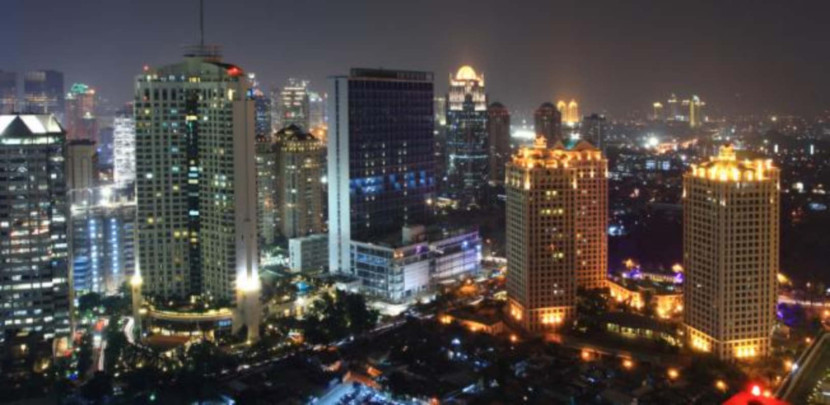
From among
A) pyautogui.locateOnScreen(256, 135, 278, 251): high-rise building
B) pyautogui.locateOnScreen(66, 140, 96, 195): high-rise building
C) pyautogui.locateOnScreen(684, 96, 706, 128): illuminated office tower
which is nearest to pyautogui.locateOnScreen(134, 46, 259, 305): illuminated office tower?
pyautogui.locateOnScreen(66, 140, 96, 195): high-rise building

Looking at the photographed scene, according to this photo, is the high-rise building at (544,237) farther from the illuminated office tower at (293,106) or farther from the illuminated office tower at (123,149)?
the illuminated office tower at (293,106)

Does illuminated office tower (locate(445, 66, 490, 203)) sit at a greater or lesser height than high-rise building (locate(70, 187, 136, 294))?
greater

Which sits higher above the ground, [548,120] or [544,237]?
[548,120]

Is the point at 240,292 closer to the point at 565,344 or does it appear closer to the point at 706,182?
the point at 565,344

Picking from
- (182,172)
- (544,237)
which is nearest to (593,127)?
(544,237)

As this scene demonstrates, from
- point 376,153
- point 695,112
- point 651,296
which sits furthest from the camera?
point 695,112

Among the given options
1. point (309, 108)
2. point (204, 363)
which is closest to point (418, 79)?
point (204, 363)

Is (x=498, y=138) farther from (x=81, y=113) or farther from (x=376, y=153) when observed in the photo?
(x=81, y=113)

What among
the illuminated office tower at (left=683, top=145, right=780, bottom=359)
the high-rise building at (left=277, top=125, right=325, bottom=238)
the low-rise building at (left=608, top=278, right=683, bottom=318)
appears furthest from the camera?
the high-rise building at (left=277, top=125, right=325, bottom=238)

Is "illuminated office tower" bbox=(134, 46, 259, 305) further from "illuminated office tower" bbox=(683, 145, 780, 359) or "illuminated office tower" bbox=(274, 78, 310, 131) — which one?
"illuminated office tower" bbox=(274, 78, 310, 131)
